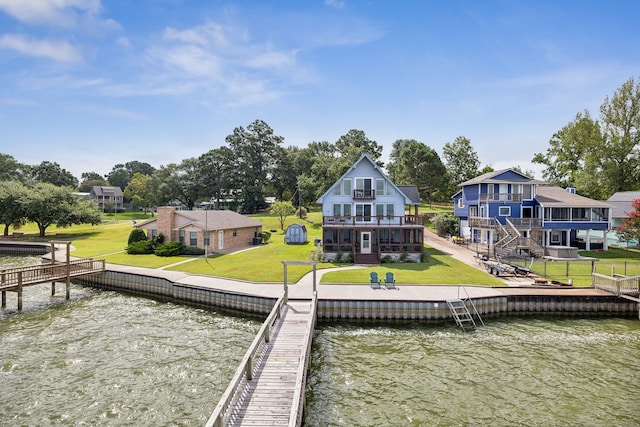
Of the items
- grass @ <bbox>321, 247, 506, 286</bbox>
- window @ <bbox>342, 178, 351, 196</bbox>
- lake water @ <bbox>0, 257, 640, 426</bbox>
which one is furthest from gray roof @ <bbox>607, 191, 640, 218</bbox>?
window @ <bbox>342, 178, 351, 196</bbox>

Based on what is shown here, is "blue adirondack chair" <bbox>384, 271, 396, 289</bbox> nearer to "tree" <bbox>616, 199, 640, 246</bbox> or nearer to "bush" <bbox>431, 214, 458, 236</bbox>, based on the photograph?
"bush" <bbox>431, 214, 458, 236</bbox>

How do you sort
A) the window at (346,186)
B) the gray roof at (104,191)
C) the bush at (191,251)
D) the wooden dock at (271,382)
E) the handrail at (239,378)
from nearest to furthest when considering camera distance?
the handrail at (239,378) → the wooden dock at (271,382) → the window at (346,186) → the bush at (191,251) → the gray roof at (104,191)

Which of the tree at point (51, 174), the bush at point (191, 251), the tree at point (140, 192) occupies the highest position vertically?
the tree at point (51, 174)

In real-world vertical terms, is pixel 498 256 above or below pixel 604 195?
below

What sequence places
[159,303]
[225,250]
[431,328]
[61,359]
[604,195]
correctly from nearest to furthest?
1. [61,359]
2. [431,328]
3. [159,303]
4. [225,250]
5. [604,195]

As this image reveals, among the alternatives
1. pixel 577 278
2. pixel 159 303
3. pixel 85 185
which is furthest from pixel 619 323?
pixel 85 185

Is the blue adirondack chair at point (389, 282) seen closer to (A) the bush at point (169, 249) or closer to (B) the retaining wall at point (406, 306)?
(B) the retaining wall at point (406, 306)

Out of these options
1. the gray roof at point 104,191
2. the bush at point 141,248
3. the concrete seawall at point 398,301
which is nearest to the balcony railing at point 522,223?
the concrete seawall at point 398,301

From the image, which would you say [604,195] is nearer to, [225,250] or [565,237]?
[565,237]
